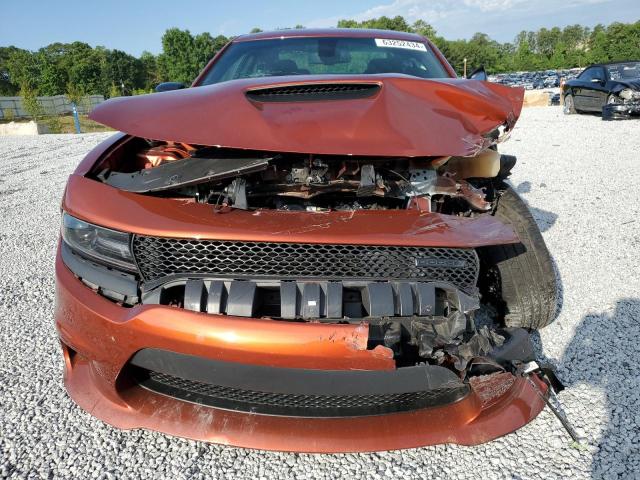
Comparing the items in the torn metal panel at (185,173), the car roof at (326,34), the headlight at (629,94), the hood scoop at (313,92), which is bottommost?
the headlight at (629,94)

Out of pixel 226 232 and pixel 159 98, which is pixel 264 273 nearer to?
pixel 226 232

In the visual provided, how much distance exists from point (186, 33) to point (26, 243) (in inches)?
3243

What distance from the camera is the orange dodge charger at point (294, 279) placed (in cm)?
135

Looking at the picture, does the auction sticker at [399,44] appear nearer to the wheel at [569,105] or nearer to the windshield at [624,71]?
the windshield at [624,71]

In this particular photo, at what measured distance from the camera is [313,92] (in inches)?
68.5

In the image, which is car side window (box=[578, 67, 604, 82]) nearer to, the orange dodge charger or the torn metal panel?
the orange dodge charger

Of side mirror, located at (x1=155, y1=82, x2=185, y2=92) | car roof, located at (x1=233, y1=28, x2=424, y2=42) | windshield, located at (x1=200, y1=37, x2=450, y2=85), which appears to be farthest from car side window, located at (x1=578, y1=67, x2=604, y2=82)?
side mirror, located at (x1=155, y1=82, x2=185, y2=92)

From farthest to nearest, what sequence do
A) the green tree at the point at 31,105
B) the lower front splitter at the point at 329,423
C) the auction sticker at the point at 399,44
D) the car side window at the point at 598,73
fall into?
1. the green tree at the point at 31,105
2. the car side window at the point at 598,73
3. the auction sticker at the point at 399,44
4. the lower front splitter at the point at 329,423

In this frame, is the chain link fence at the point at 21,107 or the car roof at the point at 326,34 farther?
the chain link fence at the point at 21,107

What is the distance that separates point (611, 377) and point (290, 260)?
5.09 ft

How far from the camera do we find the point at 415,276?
4.74 feet

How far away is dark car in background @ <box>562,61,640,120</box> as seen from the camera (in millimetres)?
11438

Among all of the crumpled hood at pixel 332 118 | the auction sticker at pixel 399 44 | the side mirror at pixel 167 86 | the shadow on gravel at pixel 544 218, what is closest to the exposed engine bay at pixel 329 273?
the crumpled hood at pixel 332 118

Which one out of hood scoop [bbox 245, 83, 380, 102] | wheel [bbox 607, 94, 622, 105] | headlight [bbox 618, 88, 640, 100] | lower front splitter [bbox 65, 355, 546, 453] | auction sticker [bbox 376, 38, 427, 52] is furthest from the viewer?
wheel [bbox 607, 94, 622, 105]
